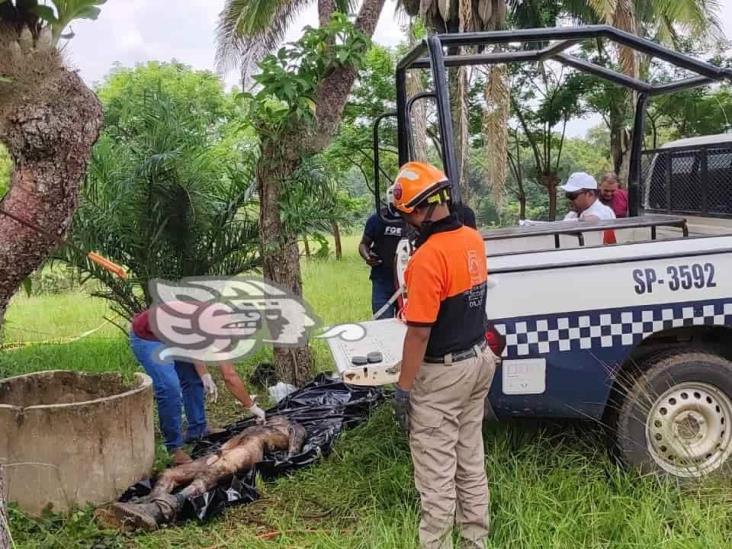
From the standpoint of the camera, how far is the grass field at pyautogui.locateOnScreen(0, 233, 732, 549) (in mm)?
3422

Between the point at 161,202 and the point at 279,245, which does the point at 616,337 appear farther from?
the point at 161,202

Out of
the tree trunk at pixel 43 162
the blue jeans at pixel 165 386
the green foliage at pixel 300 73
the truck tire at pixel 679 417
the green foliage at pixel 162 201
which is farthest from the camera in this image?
the green foliage at pixel 162 201

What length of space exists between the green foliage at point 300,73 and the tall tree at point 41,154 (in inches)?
110

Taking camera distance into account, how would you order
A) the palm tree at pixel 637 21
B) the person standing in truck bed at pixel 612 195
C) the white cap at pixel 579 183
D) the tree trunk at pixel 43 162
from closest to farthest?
the tree trunk at pixel 43 162
the white cap at pixel 579 183
the person standing in truck bed at pixel 612 195
the palm tree at pixel 637 21

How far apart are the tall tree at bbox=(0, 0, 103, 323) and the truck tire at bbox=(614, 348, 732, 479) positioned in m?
2.74

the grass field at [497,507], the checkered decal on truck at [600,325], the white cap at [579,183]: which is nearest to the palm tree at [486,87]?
the white cap at [579,183]

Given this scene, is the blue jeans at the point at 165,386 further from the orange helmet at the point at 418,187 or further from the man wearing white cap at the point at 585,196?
the man wearing white cap at the point at 585,196

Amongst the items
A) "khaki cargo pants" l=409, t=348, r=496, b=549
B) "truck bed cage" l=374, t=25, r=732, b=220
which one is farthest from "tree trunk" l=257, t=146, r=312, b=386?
"khaki cargo pants" l=409, t=348, r=496, b=549

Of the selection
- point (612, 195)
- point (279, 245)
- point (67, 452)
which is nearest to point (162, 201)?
point (279, 245)

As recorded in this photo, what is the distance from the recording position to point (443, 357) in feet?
10.4

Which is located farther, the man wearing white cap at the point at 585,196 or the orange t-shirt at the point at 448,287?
the man wearing white cap at the point at 585,196

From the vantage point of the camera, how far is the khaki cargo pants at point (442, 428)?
10.5 feet

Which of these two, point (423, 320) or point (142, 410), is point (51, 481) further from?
point (423, 320)

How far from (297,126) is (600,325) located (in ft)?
10.8
